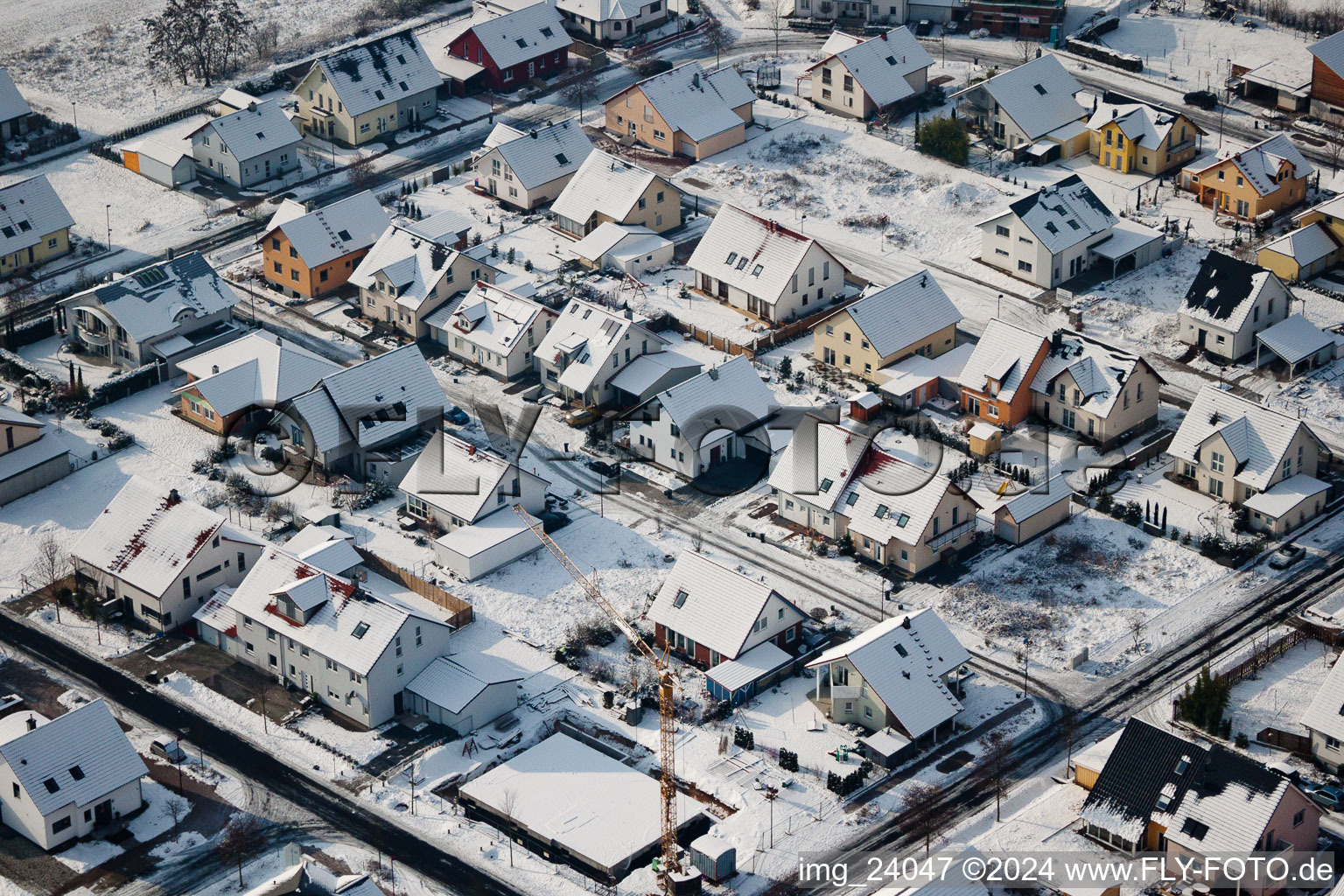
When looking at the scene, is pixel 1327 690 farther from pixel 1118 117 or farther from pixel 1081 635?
pixel 1118 117

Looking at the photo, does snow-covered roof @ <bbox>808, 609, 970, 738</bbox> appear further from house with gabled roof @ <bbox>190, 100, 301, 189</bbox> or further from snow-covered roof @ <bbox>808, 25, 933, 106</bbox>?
house with gabled roof @ <bbox>190, 100, 301, 189</bbox>

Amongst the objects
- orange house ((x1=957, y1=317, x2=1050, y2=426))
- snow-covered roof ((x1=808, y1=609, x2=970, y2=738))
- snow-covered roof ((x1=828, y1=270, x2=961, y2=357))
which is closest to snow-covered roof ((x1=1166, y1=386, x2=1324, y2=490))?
orange house ((x1=957, y1=317, x2=1050, y2=426))

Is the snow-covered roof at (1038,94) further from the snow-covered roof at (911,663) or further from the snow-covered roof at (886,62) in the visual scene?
the snow-covered roof at (911,663)

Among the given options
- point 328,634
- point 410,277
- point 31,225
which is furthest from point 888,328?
point 31,225

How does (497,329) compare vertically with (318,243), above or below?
below

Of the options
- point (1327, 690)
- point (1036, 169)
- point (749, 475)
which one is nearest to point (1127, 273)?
point (1036, 169)

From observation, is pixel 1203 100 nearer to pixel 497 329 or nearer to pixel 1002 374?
pixel 1002 374

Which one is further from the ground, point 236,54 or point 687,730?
point 236,54

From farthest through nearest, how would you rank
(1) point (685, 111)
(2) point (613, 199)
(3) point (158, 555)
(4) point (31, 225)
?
(1) point (685, 111), (2) point (613, 199), (4) point (31, 225), (3) point (158, 555)
